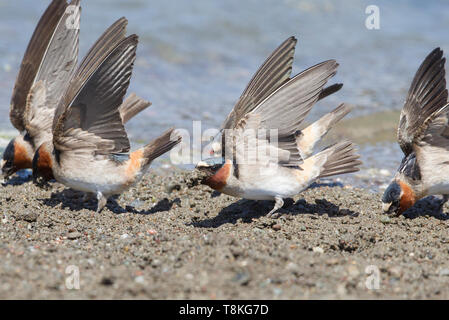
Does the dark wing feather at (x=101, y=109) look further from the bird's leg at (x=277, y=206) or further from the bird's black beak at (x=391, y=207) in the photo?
the bird's black beak at (x=391, y=207)

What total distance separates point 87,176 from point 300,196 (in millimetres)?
2300

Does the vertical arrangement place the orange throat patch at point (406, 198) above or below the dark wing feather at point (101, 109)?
below

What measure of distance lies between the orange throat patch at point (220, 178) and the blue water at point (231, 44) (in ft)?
11.1

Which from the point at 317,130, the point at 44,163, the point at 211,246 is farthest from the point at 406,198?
the point at 44,163

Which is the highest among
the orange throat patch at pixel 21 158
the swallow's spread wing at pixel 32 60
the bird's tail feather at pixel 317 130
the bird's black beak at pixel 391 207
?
the swallow's spread wing at pixel 32 60

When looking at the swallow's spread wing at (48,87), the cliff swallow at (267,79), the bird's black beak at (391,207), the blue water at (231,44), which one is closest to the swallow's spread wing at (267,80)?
the cliff swallow at (267,79)

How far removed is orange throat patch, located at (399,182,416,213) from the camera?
5520 mm

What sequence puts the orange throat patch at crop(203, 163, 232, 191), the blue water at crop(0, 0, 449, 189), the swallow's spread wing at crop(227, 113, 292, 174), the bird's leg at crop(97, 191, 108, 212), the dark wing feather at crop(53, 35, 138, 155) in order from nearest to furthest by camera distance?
the dark wing feather at crop(53, 35, 138, 155)
the swallow's spread wing at crop(227, 113, 292, 174)
the orange throat patch at crop(203, 163, 232, 191)
the bird's leg at crop(97, 191, 108, 212)
the blue water at crop(0, 0, 449, 189)

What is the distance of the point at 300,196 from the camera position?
20.1ft

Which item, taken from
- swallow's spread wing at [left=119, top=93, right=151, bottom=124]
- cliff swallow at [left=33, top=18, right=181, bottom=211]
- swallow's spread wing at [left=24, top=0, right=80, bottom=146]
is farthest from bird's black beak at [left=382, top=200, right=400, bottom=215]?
swallow's spread wing at [left=24, top=0, right=80, bottom=146]

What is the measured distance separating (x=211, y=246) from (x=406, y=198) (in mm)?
2372

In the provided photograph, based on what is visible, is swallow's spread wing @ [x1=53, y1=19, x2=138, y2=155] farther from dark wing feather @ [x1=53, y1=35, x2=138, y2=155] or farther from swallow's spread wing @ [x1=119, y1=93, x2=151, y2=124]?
swallow's spread wing @ [x1=119, y1=93, x2=151, y2=124]

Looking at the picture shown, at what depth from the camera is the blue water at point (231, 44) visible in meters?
10.5
